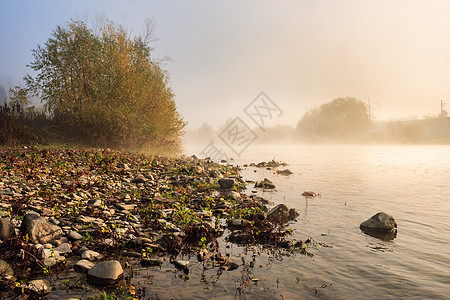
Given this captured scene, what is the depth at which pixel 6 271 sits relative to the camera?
13.6ft

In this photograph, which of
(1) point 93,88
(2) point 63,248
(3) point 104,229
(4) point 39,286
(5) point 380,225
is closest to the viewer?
(4) point 39,286

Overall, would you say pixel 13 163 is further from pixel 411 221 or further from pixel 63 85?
pixel 63 85

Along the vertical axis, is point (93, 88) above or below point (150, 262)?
above

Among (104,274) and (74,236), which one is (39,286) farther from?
(74,236)

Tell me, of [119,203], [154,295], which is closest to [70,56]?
[119,203]

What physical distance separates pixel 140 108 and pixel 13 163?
16.6 metres

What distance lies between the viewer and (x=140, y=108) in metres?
26.7

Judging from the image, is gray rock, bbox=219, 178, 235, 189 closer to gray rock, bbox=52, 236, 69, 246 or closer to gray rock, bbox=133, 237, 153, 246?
gray rock, bbox=133, 237, 153, 246

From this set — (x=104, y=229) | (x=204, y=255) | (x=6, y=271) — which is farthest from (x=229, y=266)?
(x=6, y=271)

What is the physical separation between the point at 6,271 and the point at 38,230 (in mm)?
1074

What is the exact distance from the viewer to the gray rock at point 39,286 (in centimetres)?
385

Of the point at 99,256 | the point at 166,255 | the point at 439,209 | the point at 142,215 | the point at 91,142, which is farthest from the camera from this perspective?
the point at 91,142

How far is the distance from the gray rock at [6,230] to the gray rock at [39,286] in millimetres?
1445

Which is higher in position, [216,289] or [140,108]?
[140,108]
